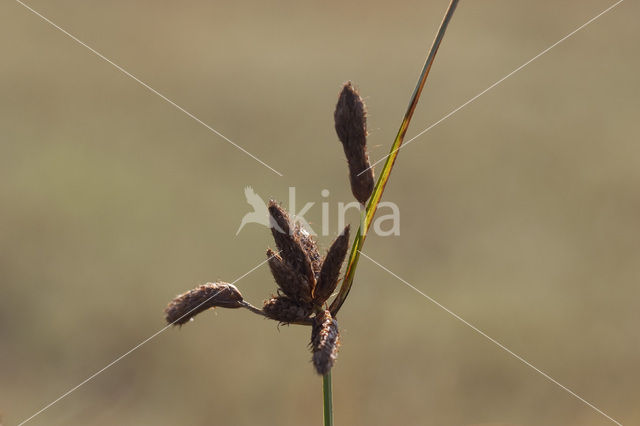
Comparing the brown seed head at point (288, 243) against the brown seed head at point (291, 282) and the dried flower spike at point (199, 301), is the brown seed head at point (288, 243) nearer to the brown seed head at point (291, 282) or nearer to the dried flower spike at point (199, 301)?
the brown seed head at point (291, 282)

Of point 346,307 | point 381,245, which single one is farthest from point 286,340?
point 381,245

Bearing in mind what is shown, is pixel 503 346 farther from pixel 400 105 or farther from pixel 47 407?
pixel 400 105

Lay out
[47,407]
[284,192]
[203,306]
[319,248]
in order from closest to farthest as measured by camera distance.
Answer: [203,306]
[319,248]
[47,407]
[284,192]

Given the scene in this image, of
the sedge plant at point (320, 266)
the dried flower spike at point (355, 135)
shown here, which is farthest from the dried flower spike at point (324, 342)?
the dried flower spike at point (355, 135)

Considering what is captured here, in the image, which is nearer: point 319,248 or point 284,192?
point 319,248

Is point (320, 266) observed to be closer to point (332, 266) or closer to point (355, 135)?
point (332, 266)

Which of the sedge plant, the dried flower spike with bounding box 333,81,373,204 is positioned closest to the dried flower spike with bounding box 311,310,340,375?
the sedge plant

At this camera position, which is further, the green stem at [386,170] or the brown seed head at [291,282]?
the brown seed head at [291,282]
